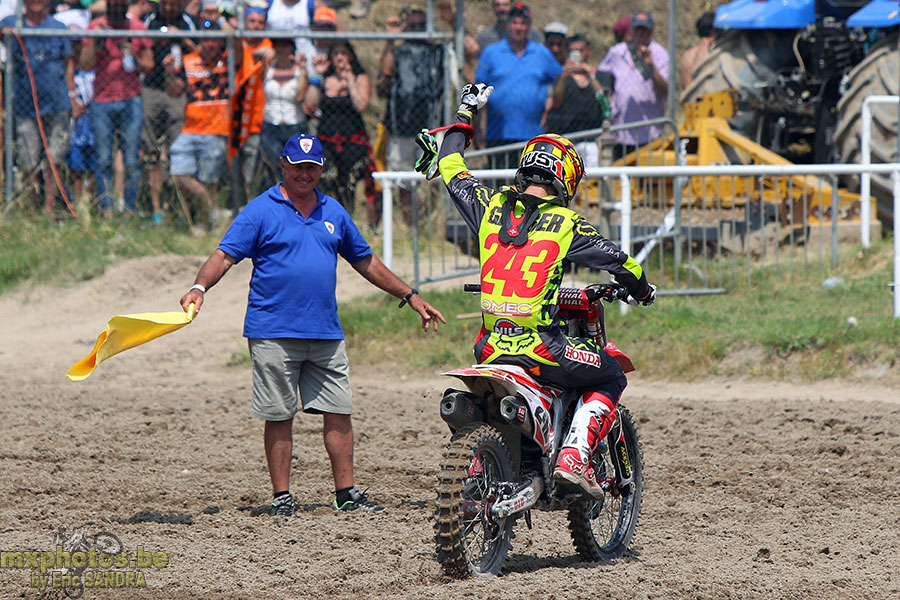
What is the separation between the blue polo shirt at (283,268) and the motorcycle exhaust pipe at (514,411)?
5.46 feet

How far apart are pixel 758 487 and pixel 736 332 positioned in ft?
10.9

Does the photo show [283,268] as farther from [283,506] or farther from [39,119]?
[39,119]

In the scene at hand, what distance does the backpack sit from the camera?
14.0 metres

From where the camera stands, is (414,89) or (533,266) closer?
(533,266)

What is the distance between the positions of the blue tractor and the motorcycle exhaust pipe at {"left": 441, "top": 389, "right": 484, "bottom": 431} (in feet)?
30.8

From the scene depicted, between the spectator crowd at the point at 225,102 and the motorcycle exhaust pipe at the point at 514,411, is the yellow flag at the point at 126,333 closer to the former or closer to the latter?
the motorcycle exhaust pipe at the point at 514,411

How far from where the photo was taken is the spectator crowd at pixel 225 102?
13672 mm

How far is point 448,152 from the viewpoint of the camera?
6090 millimetres

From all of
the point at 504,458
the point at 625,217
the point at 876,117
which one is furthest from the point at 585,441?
the point at 876,117

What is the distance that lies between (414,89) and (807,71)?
4.67 m

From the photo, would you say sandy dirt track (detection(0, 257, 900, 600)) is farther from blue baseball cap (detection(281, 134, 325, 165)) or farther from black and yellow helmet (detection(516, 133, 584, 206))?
Answer: blue baseball cap (detection(281, 134, 325, 165))

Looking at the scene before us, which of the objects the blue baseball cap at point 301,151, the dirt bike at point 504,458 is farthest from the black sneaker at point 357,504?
the blue baseball cap at point 301,151

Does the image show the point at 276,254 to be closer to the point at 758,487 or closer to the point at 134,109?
the point at 758,487

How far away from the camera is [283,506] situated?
667cm
